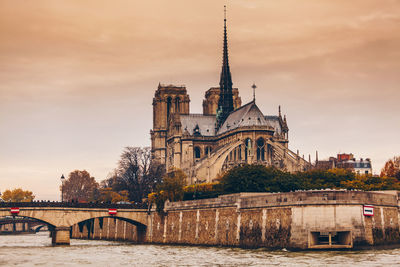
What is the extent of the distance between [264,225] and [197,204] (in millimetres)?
13694

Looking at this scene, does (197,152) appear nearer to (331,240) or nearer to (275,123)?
(275,123)

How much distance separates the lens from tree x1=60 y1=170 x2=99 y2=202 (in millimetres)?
183738

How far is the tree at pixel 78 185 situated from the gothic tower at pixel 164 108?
3725cm

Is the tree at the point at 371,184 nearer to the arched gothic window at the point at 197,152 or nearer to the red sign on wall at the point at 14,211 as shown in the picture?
the red sign on wall at the point at 14,211

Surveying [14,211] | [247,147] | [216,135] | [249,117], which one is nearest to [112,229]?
[14,211]

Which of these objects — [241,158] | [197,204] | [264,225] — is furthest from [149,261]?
[241,158]

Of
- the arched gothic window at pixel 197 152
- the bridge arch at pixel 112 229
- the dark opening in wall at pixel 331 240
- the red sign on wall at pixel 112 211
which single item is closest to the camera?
the dark opening in wall at pixel 331 240

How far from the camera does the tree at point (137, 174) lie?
10675 centimetres

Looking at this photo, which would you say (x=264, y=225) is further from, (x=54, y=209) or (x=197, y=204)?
(x=54, y=209)

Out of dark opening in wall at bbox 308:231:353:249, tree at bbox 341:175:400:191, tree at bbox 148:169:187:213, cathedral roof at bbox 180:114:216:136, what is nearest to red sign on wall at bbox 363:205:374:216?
dark opening in wall at bbox 308:231:353:249

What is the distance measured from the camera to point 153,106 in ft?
513

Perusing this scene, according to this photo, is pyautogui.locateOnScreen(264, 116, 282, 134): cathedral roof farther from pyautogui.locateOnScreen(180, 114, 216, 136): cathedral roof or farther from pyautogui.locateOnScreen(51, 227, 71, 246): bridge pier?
pyautogui.locateOnScreen(51, 227, 71, 246): bridge pier

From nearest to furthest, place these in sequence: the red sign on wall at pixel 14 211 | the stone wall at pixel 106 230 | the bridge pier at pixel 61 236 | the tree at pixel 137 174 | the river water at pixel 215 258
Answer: the river water at pixel 215 258, the red sign on wall at pixel 14 211, the bridge pier at pixel 61 236, the stone wall at pixel 106 230, the tree at pixel 137 174

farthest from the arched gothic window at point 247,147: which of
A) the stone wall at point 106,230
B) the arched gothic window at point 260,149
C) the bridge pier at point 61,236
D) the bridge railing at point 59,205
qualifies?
the bridge pier at point 61,236
